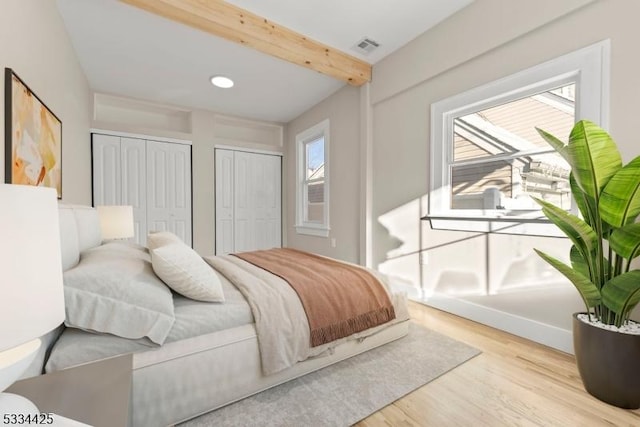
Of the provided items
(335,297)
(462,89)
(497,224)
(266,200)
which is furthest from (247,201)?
(497,224)

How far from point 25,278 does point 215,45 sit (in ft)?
10.2

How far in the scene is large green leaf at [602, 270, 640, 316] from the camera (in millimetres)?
1313

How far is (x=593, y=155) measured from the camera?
136cm

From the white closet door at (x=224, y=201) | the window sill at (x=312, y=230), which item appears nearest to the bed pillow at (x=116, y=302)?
the window sill at (x=312, y=230)

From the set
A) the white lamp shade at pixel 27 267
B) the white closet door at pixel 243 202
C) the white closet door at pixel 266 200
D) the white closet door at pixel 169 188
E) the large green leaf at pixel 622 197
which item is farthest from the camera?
the white closet door at pixel 266 200

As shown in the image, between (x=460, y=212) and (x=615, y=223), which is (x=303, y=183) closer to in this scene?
(x=460, y=212)

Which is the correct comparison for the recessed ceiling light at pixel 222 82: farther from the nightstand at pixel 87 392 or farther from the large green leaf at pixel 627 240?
the large green leaf at pixel 627 240

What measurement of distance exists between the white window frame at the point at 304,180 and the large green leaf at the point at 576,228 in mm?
2975

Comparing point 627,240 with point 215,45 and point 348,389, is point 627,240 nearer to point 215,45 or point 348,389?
point 348,389

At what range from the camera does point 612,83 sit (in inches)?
68.9

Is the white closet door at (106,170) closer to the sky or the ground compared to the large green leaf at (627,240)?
closer to the sky

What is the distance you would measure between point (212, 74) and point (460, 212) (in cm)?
331

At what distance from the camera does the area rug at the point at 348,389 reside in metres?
1.33

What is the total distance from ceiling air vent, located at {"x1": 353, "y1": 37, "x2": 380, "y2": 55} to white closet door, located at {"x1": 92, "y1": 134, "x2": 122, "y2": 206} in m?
3.53
